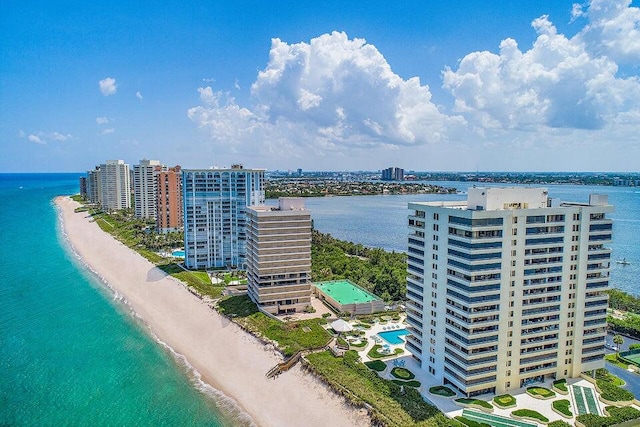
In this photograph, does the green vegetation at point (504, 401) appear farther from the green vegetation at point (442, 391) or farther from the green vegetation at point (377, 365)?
the green vegetation at point (377, 365)

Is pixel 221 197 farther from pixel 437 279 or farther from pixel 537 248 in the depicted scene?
pixel 537 248

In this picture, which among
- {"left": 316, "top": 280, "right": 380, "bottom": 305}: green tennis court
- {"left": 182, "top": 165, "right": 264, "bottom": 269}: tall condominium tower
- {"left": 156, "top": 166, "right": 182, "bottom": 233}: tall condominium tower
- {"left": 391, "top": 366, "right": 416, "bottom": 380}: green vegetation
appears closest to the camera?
{"left": 391, "top": 366, "right": 416, "bottom": 380}: green vegetation

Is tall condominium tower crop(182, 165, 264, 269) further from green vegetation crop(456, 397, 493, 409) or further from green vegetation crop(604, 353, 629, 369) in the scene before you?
green vegetation crop(604, 353, 629, 369)

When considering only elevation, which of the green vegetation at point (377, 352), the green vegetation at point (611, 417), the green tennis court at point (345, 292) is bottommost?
the green vegetation at point (611, 417)

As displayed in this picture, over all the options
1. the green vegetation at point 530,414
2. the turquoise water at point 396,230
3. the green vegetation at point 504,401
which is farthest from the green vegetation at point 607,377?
the turquoise water at point 396,230

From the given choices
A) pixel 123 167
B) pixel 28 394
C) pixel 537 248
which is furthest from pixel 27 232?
pixel 537 248

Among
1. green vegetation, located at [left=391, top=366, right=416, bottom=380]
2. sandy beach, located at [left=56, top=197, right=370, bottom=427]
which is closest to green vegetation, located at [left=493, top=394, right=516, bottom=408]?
green vegetation, located at [left=391, top=366, right=416, bottom=380]
